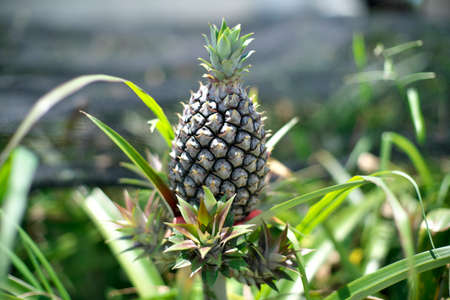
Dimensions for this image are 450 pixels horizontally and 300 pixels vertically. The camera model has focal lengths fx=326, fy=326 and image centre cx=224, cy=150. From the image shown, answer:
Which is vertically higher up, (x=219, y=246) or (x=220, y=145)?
(x=220, y=145)

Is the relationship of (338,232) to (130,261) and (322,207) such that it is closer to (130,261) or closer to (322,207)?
(322,207)

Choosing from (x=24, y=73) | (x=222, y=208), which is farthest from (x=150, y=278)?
(x=24, y=73)

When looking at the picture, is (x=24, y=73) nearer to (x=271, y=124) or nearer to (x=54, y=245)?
(x=54, y=245)

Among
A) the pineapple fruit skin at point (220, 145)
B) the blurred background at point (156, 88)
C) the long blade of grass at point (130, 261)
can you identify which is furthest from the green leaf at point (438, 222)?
the long blade of grass at point (130, 261)

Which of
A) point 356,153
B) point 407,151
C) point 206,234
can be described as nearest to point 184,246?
point 206,234

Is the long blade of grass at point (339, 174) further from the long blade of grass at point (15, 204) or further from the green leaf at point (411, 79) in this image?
the long blade of grass at point (15, 204)

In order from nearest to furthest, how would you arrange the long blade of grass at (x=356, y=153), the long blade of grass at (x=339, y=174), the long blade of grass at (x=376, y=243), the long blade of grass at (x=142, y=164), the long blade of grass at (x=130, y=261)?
the long blade of grass at (x=142, y=164) < the long blade of grass at (x=130, y=261) < the long blade of grass at (x=376, y=243) < the long blade of grass at (x=339, y=174) < the long blade of grass at (x=356, y=153)
